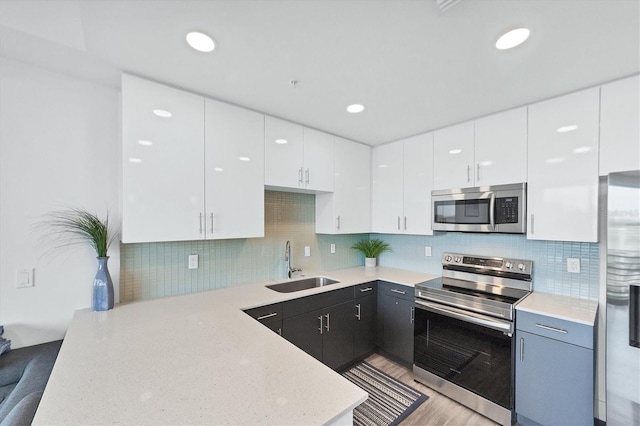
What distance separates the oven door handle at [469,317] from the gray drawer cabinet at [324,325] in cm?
69

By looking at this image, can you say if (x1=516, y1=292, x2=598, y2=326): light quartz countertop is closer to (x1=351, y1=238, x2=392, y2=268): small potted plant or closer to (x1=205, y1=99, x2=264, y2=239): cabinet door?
(x1=351, y1=238, x2=392, y2=268): small potted plant

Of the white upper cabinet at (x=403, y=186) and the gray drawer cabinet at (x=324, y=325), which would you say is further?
the white upper cabinet at (x=403, y=186)

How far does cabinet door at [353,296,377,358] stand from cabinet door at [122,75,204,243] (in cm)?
169

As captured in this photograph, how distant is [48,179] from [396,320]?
2931 mm

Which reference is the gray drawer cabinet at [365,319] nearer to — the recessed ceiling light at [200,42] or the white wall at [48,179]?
the white wall at [48,179]

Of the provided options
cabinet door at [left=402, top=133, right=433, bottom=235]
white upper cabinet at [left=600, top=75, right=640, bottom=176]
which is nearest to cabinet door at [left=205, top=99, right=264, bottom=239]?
cabinet door at [left=402, top=133, right=433, bottom=235]

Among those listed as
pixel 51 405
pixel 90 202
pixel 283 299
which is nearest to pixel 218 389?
pixel 51 405

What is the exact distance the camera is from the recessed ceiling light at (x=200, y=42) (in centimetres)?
129

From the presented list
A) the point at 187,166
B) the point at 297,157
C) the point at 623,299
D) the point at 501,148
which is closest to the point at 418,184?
the point at 501,148

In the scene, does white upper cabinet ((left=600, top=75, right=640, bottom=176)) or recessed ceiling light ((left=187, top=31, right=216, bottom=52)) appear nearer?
recessed ceiling light ((left=187, top=31, right=216, bottom=52))

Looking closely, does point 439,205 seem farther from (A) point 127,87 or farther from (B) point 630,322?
(A) point 127,87

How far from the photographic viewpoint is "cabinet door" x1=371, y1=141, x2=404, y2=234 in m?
2.96

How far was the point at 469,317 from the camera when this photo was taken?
210cm

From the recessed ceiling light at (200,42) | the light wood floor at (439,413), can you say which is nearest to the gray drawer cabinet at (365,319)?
the light wood floor at (439,413)
